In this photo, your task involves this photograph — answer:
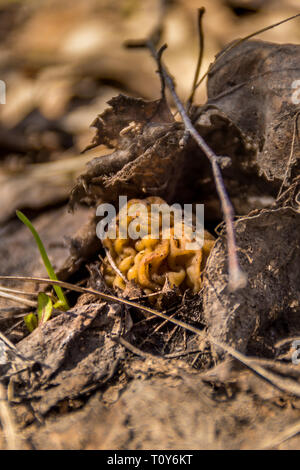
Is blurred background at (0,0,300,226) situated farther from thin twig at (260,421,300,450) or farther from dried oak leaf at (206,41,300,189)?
thin twig at (260,421,300,450)

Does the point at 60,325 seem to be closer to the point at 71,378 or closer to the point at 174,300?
the point at 71,378

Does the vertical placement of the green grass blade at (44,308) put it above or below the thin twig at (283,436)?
above

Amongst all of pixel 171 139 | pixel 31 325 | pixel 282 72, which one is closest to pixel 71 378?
pixel 31 325
